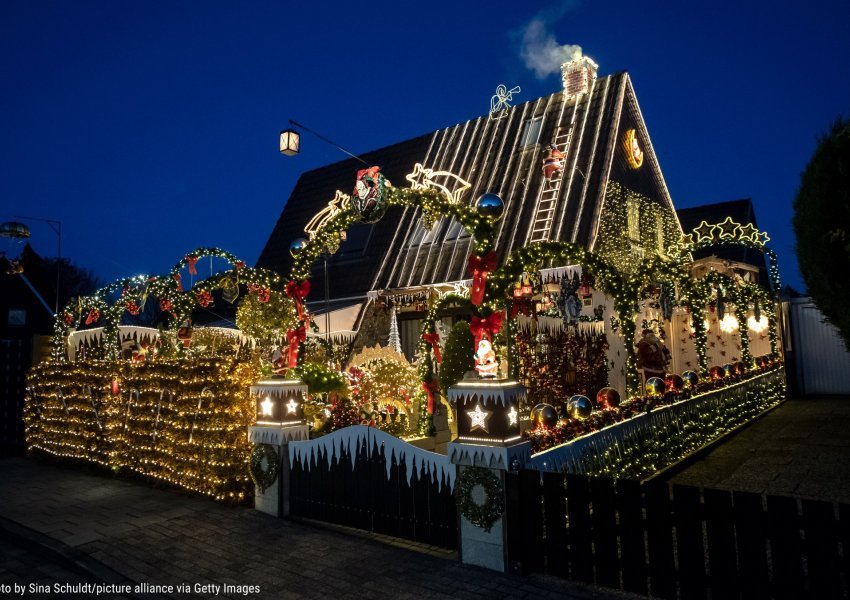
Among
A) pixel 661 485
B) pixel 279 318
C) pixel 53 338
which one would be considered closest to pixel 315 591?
pixel 661 485

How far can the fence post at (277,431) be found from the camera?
290 inches

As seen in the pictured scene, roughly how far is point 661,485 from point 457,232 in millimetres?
13986

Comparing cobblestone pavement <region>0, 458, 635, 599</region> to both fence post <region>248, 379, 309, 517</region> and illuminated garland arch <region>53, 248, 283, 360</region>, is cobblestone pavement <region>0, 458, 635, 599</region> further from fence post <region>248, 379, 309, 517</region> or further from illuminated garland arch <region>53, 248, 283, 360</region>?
illuminated garland arch <region>53, 248, 283, 360</region>

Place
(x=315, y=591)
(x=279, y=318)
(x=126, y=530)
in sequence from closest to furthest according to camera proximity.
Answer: (x=315, y=591), (x=126, y=530), (x=279, y=318)

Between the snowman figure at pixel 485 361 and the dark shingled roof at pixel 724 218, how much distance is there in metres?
19.7

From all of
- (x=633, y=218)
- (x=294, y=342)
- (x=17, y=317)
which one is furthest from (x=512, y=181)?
(x=17, y=317)

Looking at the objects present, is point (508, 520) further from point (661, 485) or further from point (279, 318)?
point (279, 318)

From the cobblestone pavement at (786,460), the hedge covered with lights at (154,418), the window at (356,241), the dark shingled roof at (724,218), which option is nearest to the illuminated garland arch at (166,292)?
the hedge covered with lights at (154,418)

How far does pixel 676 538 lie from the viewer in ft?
14.8

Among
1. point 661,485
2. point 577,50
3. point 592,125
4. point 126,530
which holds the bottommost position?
point 126,530

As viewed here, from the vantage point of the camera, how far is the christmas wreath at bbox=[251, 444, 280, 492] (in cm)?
743

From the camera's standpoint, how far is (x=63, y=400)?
36.3 feet

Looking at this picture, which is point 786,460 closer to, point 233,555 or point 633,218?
point 233,555

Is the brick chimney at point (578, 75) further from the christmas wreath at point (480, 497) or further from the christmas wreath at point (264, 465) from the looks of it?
the christmas wreath at point (480, 497)
